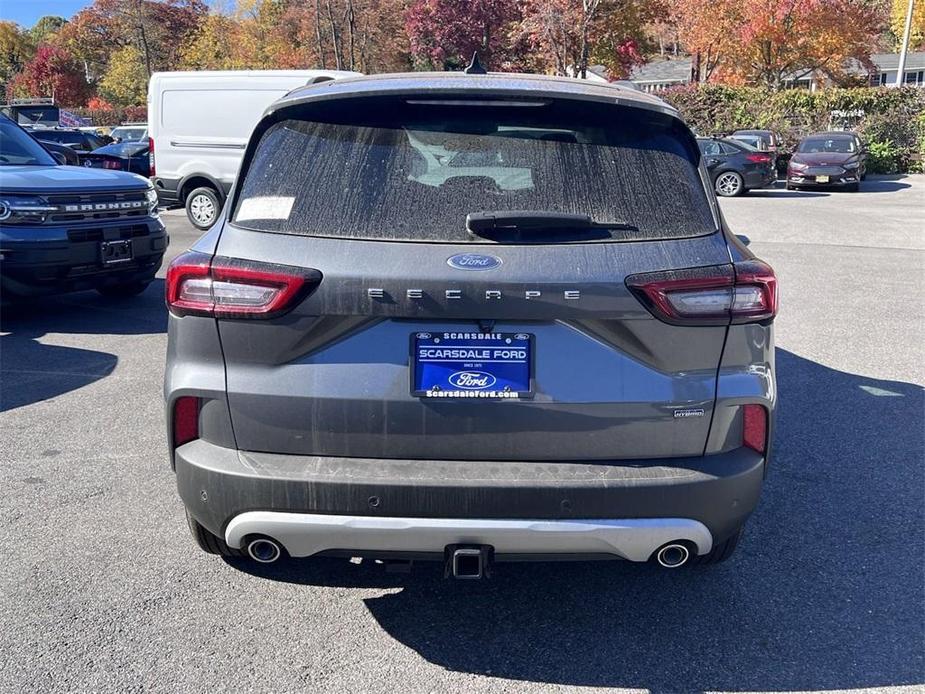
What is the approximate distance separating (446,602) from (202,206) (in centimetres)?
1287

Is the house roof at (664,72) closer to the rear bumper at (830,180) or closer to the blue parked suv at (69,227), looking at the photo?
the rear bumper at (830,180)

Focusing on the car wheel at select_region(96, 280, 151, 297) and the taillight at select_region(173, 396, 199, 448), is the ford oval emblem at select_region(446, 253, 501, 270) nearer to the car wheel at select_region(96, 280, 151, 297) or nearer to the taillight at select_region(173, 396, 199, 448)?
the taillight at select_region(173, 396, 199, 448)

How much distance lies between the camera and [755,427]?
8.85 ft

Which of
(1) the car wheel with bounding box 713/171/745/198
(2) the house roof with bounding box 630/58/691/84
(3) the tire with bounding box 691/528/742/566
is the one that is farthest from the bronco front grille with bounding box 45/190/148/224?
(2) the house roof with bounding box 630/58/691/84

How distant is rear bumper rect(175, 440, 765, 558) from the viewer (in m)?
2.51

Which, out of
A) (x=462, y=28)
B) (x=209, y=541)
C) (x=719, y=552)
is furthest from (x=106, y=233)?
(x=462, y=28)

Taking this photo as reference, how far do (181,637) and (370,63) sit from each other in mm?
46648

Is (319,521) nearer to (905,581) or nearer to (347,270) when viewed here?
(347,270)

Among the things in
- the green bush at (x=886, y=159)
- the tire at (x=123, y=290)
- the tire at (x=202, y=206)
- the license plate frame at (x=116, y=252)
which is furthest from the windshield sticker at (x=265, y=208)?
the green bush at (x=886, y=159)

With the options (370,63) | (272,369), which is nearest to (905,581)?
(272,369)

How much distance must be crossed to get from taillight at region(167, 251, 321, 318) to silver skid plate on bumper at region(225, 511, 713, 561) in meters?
0.64

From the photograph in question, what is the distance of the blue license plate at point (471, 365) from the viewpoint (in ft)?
8.23

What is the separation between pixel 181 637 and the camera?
2945mm

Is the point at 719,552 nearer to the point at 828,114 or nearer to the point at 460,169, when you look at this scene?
the point at 460,169
